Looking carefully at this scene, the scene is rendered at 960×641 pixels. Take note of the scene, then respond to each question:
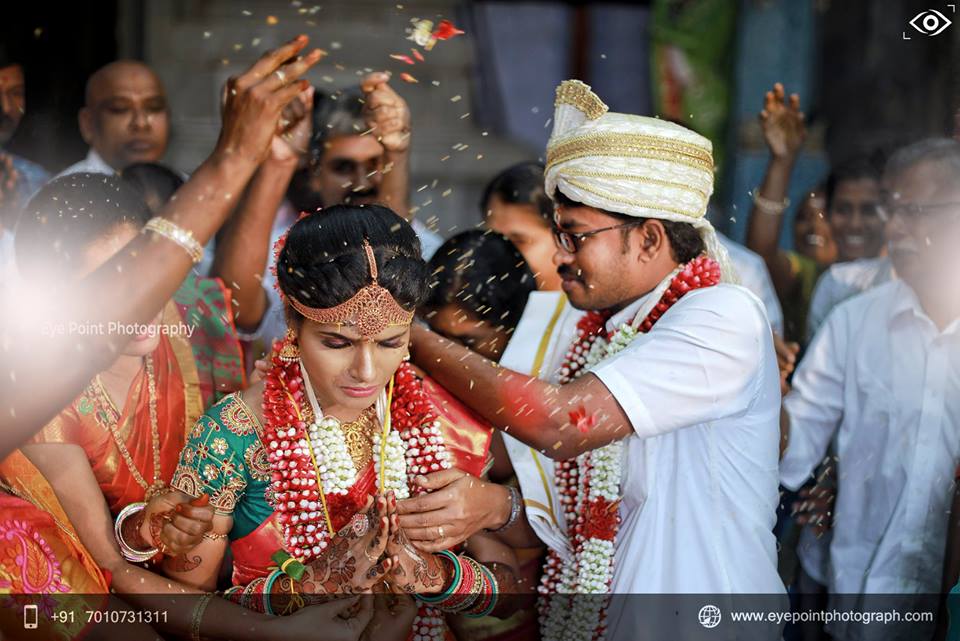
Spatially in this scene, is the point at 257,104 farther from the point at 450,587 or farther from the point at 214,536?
the point at 450,587

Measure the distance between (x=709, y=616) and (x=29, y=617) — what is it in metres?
1.95

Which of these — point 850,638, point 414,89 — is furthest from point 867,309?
point 414,89

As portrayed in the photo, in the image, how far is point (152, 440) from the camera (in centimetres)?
351

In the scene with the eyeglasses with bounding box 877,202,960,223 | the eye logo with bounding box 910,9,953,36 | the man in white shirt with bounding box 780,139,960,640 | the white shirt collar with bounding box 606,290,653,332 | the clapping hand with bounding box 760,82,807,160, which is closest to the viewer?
the white shirt collar with bounding box 606,290,653,332

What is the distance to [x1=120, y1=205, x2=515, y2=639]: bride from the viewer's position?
310 centimetres

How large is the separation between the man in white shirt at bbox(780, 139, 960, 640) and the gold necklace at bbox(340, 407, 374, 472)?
66.3 inches

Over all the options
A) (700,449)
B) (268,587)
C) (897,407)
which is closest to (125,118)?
(268,587)

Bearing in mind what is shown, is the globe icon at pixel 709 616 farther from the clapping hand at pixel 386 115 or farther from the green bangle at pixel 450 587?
the clapping hand at pixel 386 115

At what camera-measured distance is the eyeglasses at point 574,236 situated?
11.6 feet

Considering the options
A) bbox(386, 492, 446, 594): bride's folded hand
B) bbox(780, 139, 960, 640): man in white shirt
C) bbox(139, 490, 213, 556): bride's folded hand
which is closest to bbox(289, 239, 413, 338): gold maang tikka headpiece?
bbox(386, 492, 446, 594): bride's folded hand

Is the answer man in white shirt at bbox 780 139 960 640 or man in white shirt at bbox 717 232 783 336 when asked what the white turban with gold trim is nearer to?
man in white shirt at bbox 780 139 960 640

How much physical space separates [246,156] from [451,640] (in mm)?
1583

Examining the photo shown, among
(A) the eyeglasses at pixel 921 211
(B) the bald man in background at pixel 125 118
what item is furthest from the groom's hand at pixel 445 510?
(B) the bald man in background at pixel 125 118

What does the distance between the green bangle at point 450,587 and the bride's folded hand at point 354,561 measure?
0.62ft
